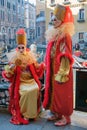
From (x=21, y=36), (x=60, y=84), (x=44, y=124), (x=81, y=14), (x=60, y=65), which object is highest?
(x=81, y=14)

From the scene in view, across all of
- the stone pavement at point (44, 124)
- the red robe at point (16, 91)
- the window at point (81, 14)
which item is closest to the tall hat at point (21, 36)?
the red robe at point (16, 91)

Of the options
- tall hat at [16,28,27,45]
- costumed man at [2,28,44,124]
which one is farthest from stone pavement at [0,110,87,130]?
tall hat at [16,28,27,45]

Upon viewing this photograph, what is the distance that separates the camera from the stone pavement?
118 inches

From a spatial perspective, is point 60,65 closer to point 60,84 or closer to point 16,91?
point 60,84

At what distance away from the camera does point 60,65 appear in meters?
2.89

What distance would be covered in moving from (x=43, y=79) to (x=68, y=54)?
2.53 ft

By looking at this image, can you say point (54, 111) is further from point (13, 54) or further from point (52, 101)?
point (13, 54)

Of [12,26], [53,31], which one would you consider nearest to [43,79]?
[53,31]

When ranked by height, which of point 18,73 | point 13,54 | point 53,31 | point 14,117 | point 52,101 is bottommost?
point 14,117

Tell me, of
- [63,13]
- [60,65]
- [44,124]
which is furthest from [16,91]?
[63,13]

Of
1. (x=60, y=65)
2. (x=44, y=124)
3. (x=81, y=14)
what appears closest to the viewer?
(x=60, y=65)

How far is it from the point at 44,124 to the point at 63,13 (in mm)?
1194

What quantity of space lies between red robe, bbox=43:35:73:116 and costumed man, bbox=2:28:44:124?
185 mm

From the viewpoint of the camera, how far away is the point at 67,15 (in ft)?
9.61
